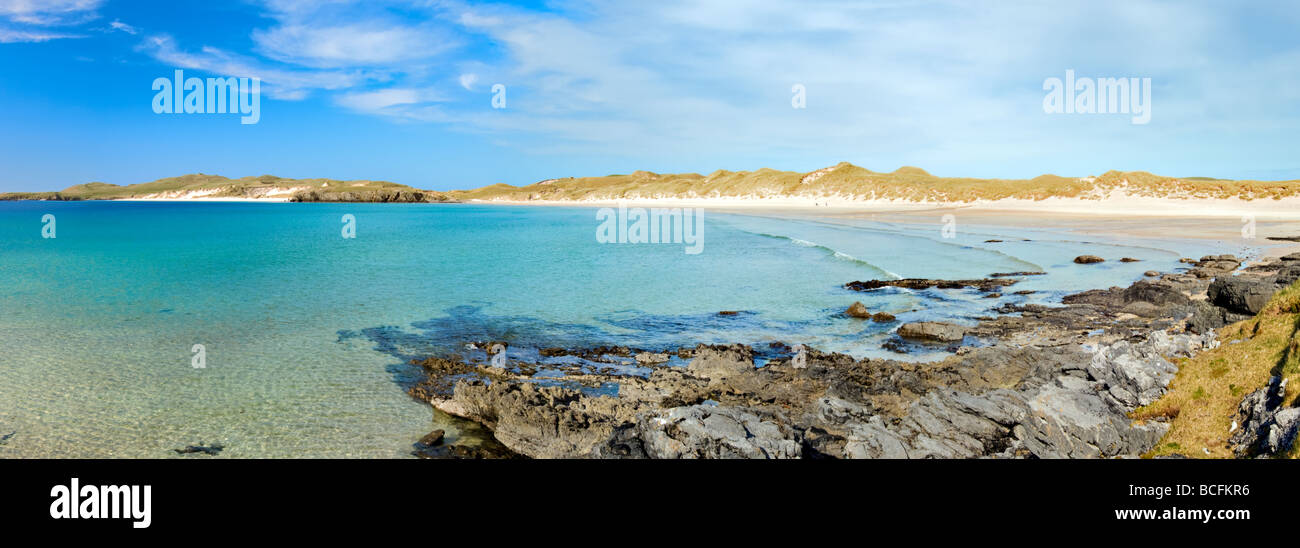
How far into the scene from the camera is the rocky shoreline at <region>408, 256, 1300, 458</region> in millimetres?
8891

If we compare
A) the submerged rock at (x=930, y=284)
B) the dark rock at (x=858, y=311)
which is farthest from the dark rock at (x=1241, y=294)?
the submerged rock at (x=930, y=284)

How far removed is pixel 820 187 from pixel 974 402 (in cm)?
15480

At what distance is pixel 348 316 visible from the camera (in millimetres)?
21547

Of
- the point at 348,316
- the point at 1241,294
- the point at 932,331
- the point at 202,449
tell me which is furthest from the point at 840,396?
the point at 348,316

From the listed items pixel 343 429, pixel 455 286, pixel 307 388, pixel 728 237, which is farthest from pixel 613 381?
pixel 728 237

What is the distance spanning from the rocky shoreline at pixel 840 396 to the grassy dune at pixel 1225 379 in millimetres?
338

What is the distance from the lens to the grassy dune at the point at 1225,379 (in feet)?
26.9

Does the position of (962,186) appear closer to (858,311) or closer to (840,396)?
(858,311)

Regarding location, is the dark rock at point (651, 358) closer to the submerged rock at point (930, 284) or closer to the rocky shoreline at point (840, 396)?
the rocky shoreline at point (840, 396)

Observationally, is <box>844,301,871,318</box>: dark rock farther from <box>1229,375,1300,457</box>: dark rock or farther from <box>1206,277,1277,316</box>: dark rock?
<box>1229,375,1300,457</box>: dark rock

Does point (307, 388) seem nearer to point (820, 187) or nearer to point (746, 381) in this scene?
point (746, 381)

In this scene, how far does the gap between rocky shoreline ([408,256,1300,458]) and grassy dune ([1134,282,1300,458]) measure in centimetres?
34
